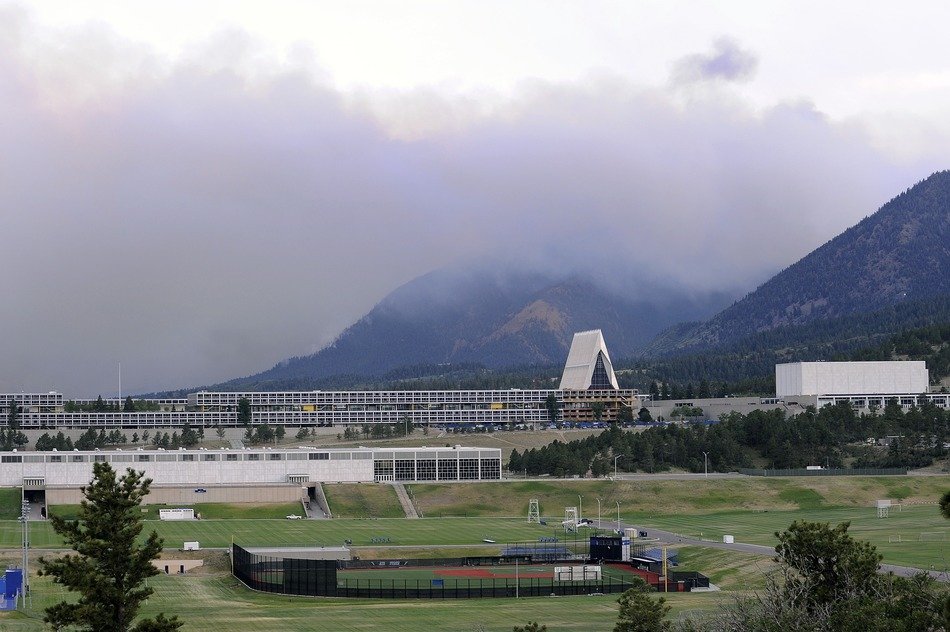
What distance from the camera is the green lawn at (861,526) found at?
320 ft

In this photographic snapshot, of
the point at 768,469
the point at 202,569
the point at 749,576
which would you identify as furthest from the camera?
the point at 768,469

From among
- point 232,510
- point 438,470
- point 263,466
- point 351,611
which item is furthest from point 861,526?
point 263,466

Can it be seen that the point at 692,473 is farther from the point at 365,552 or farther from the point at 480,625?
the point at 480,625

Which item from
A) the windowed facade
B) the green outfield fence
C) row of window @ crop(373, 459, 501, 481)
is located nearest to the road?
the green outfield fence

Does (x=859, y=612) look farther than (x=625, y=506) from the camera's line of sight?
No

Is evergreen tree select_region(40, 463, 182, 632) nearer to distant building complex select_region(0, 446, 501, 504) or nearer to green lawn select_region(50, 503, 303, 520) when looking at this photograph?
green lawn select_region(50, 503, 303, 520)

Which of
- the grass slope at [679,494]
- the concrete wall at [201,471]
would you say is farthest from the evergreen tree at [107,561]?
the concrete wall at [201,471]

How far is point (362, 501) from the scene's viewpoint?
511 ft

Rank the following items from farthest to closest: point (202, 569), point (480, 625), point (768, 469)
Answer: point (768, 469)
point (202, 569)
point (480, 625)

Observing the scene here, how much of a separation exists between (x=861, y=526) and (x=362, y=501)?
5721cm

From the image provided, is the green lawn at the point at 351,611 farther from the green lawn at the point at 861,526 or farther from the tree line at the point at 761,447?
the tree line at the point at 761,447

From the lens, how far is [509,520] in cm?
→ 14588

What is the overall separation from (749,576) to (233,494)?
80.3 meters

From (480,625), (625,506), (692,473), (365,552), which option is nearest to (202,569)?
(365,552)
